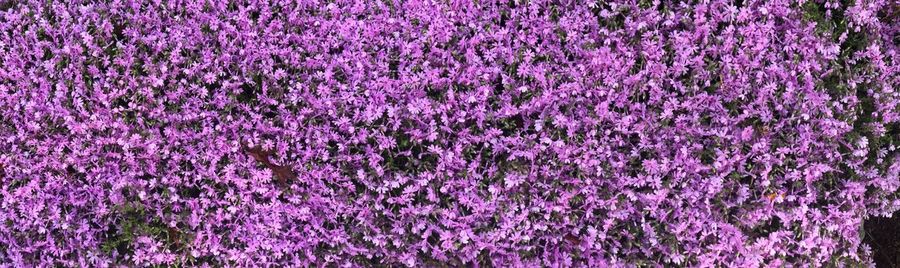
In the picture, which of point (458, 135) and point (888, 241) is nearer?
point (458, 135)

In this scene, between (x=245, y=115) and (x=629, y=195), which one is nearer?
(x=629, y=195)

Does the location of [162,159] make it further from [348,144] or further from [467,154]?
[467,154]

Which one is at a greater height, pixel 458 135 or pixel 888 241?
pixel 458 135

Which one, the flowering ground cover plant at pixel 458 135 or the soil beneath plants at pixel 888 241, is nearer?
the flowering ground cover plant at pixel 458 135

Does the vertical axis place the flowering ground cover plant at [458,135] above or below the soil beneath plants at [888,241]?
above

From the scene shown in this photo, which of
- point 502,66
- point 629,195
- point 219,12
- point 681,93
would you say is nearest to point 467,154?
point 502,66

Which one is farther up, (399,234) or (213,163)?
(213,163)

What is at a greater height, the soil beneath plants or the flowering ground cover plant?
the flowering ground cover plant

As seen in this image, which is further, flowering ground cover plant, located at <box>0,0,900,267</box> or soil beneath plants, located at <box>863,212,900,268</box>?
soil beneath plants, located at <box>863,212,900,268</box>
